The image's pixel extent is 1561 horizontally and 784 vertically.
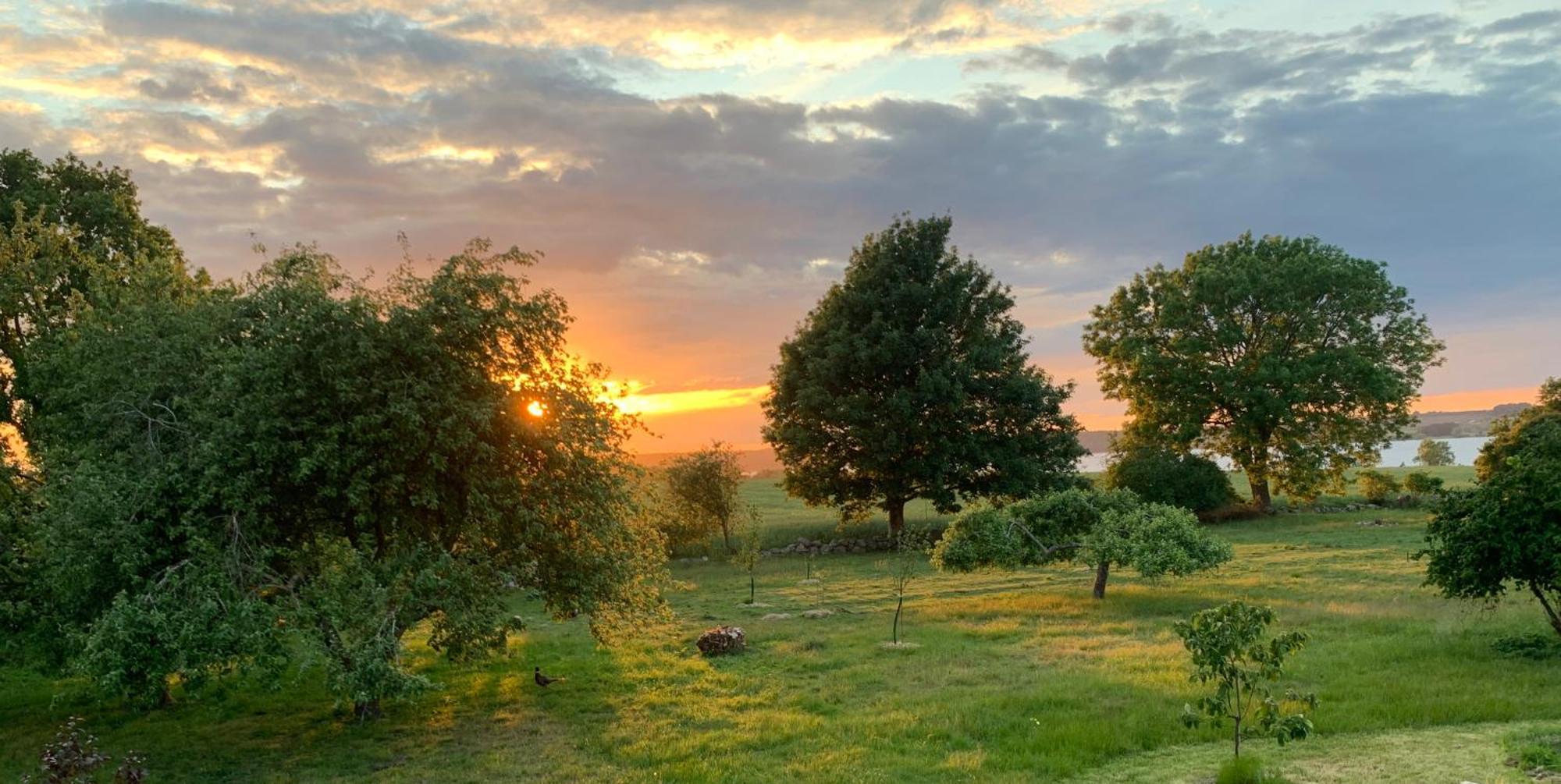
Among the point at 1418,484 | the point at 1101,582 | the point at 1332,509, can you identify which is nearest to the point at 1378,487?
the point at 1418,484

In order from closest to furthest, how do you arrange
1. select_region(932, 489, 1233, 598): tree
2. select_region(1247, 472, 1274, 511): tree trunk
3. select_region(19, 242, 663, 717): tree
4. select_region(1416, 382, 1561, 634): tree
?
1. select_region(19, 242, 663, 717): tree
2. select_region(1416, 382, 1561, 634): tree
3. select_region(932, 489, 1233, 598): tree
4. select_region(1247, 472, 1274, 511): tree trunk

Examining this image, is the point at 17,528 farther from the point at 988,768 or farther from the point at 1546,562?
the point at 1546,562

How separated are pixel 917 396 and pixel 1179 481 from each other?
21.2 meters

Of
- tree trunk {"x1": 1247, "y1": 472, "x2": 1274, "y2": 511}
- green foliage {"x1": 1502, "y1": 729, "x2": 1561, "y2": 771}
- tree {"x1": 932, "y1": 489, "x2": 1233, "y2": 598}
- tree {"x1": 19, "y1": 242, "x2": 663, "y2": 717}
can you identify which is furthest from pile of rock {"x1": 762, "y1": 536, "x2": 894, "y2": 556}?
green foliage {"x1": 1502, "y1": 729, "x2": 1561, "y2": 771}

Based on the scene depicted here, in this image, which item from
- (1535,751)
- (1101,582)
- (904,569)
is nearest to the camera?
(1535,751)

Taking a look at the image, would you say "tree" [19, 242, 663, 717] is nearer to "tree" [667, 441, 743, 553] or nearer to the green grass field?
the green grass field

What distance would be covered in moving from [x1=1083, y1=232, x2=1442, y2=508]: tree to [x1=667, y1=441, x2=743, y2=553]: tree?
96.5ft

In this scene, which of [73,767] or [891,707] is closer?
[73,767]

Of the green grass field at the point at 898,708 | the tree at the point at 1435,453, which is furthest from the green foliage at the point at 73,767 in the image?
the tree at the point at 1435,453

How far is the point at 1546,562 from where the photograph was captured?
60.7 ft

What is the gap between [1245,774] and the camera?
12.4 metres

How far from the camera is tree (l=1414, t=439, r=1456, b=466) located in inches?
4838

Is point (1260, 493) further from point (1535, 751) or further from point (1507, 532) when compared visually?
point (1535, 751)

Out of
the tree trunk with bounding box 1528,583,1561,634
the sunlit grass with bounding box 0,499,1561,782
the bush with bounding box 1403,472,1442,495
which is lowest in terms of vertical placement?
the sunlit grass with bounding box 0,499,1561,782
